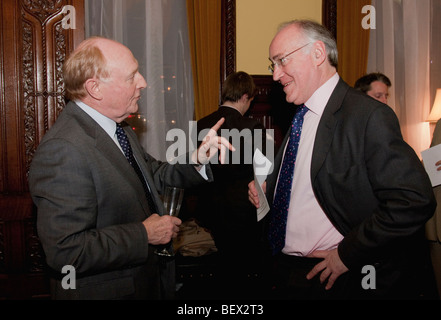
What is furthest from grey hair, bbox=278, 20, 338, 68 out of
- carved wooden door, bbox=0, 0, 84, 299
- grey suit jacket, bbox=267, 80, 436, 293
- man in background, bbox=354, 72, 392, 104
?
carved wooden door, bbox=0, 0, 84, 299

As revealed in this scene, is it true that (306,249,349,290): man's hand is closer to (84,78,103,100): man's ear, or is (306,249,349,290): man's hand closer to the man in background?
(84,78,103,100): man's ear

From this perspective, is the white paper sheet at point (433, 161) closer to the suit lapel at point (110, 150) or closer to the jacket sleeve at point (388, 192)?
the jacket sleeve at point (388, 192)

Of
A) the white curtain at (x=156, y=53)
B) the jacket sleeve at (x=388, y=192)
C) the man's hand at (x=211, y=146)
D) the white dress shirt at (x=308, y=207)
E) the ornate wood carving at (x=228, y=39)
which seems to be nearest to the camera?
the jacket sleeve at (x=388, y=192)

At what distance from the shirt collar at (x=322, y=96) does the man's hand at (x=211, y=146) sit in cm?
43

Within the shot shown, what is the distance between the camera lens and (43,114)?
3131mm

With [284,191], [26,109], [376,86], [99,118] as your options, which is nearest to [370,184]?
[284,191]

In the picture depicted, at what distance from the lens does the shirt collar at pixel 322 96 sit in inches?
64.1

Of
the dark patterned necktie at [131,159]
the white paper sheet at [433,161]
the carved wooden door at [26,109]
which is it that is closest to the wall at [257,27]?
the carved wooden door at [26,109]

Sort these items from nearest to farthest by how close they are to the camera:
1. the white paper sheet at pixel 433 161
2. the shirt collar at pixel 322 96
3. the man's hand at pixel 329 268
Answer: the man's hand at pixel 329 268 < the shirt collar at pixel 322 96 < the white paper sheet at pixel 433 161

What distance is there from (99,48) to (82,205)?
72 cm

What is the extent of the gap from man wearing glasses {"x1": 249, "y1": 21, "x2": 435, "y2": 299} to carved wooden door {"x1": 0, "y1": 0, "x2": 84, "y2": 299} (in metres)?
2.22

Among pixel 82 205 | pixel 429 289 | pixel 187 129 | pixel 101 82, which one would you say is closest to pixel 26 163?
pixel 187 129

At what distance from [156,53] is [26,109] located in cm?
132
